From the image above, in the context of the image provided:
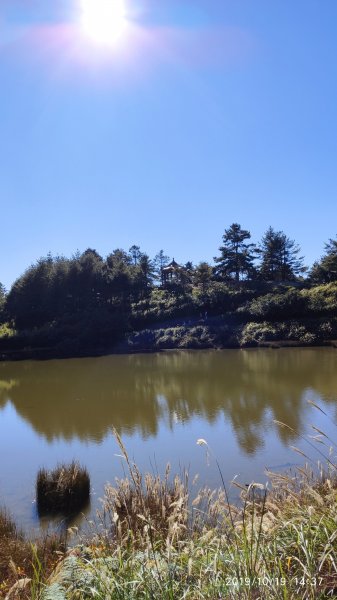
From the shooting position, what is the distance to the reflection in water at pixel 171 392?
38.7ft

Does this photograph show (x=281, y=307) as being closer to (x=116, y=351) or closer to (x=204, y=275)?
(x=204, y=275)

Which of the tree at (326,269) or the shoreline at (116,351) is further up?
the tree at (326,269)

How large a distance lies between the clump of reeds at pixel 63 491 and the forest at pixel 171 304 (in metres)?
25.9

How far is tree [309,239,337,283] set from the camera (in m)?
37.6

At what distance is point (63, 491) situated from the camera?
6.72 m

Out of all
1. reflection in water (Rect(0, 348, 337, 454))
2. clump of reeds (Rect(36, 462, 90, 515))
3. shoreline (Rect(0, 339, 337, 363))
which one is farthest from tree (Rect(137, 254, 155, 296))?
clump of reeds (Rect(36, 462, 90, 515))

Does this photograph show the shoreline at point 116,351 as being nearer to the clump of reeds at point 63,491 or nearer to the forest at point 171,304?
the forest at point 171,304

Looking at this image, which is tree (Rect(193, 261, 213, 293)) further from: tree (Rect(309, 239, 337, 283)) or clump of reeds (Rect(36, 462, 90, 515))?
clump of reeds (Rect(36, 462, 90, 515))

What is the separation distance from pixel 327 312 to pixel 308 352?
24.5ft

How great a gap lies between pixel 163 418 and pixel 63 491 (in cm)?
624

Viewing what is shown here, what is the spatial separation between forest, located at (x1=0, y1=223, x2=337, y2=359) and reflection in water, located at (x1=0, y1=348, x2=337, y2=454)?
6323 mm

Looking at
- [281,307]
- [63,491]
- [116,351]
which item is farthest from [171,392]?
[281,307]

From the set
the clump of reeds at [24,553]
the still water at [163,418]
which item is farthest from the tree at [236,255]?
the clump of reeds at [24,553]

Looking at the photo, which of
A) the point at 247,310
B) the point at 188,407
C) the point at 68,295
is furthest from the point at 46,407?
the point at 68,295
